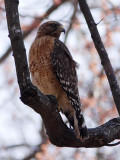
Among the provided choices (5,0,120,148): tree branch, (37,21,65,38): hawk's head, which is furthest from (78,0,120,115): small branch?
(37,21,65,38): hawk's head

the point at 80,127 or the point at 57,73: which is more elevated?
the point at 57,73

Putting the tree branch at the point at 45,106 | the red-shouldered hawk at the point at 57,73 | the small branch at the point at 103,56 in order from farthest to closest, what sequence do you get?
the red-shouldered hawk at the point at 57,73 → the small branch at the point at 103,56 → the tree branch at the point at 45,106

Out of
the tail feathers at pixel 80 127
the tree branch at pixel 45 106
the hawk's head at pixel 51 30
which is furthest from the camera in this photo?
the hawk's head at pixel 51 30

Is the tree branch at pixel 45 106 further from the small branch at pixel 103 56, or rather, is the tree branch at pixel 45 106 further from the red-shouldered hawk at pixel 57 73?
the red-shouldered hawk at pixel 57 73

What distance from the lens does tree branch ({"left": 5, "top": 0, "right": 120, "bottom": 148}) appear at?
12.2ft

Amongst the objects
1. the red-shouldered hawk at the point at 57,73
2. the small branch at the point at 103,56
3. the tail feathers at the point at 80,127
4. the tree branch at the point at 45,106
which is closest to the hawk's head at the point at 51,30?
the red-shouldered hawk at the point at 57,73

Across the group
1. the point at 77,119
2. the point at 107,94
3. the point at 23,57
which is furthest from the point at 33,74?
the point at 107,94

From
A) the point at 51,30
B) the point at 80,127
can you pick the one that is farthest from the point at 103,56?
the point at 51,30

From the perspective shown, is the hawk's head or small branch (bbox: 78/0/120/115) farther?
the hawk's head

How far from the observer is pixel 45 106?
3980 mm

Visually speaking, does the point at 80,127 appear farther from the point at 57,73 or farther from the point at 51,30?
the point at 51,30

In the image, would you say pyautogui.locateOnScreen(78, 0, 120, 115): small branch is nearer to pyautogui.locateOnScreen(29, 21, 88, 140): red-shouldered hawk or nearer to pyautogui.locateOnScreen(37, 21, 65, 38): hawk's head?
pyautogui.locateOnScreen(29, 21, 88, 140): red-shouldered hawk

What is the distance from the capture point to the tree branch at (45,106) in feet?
12.2

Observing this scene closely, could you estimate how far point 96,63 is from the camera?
38.7 feet
